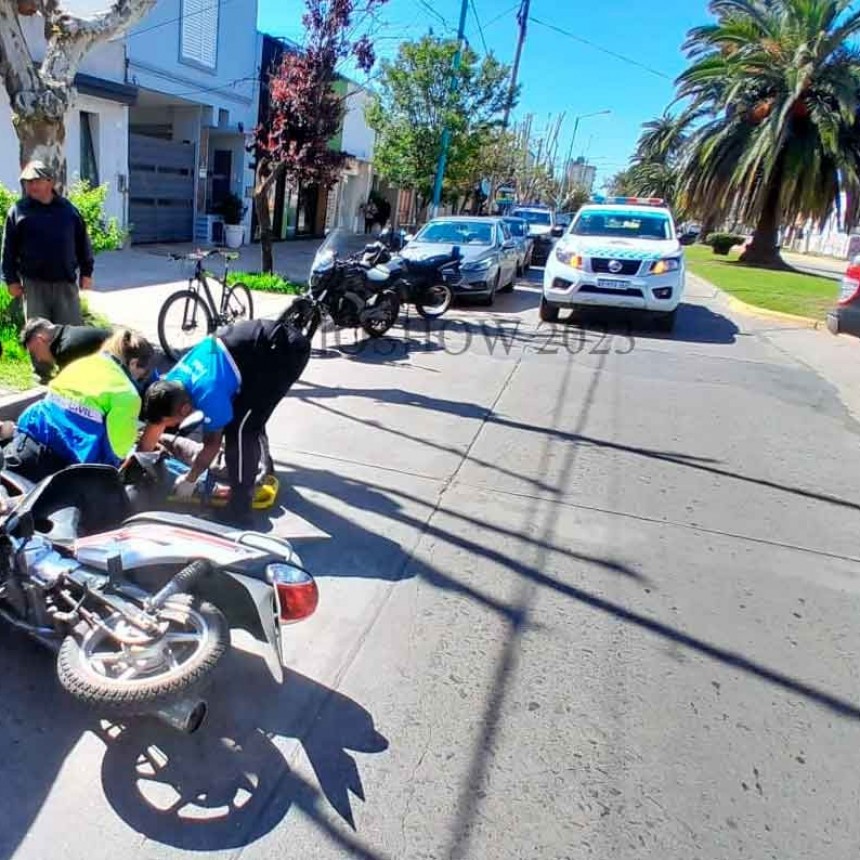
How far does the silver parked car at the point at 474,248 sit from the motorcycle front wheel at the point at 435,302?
61 centimetres

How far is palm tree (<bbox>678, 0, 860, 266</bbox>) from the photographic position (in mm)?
21297

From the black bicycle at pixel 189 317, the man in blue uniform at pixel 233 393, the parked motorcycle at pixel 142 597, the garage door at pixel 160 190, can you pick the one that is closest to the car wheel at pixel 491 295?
the black bicycle at pixel 189 317

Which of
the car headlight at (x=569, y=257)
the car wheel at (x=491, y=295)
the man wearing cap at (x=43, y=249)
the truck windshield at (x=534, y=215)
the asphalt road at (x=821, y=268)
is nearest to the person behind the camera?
the man wearing cap at (x=43, y=249)

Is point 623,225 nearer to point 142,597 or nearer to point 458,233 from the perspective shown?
point 458,233

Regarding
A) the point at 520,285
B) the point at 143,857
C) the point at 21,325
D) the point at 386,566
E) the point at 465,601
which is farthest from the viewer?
the point at 520,285

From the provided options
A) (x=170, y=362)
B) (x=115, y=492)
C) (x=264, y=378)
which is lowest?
(x=170, y=362)

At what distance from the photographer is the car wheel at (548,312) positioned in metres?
11.3

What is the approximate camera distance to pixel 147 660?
7.15ft

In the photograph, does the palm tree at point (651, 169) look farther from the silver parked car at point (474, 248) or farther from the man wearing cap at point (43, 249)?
the man wearing cap at point (43, 249)

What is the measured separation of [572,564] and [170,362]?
4.98m

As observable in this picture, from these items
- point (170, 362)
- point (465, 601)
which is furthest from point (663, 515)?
point (170, 362)

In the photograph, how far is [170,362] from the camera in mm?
6992

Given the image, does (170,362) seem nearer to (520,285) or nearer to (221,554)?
(221,554)

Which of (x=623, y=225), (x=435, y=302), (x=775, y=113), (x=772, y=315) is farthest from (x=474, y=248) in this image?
(x=775, y=113)
